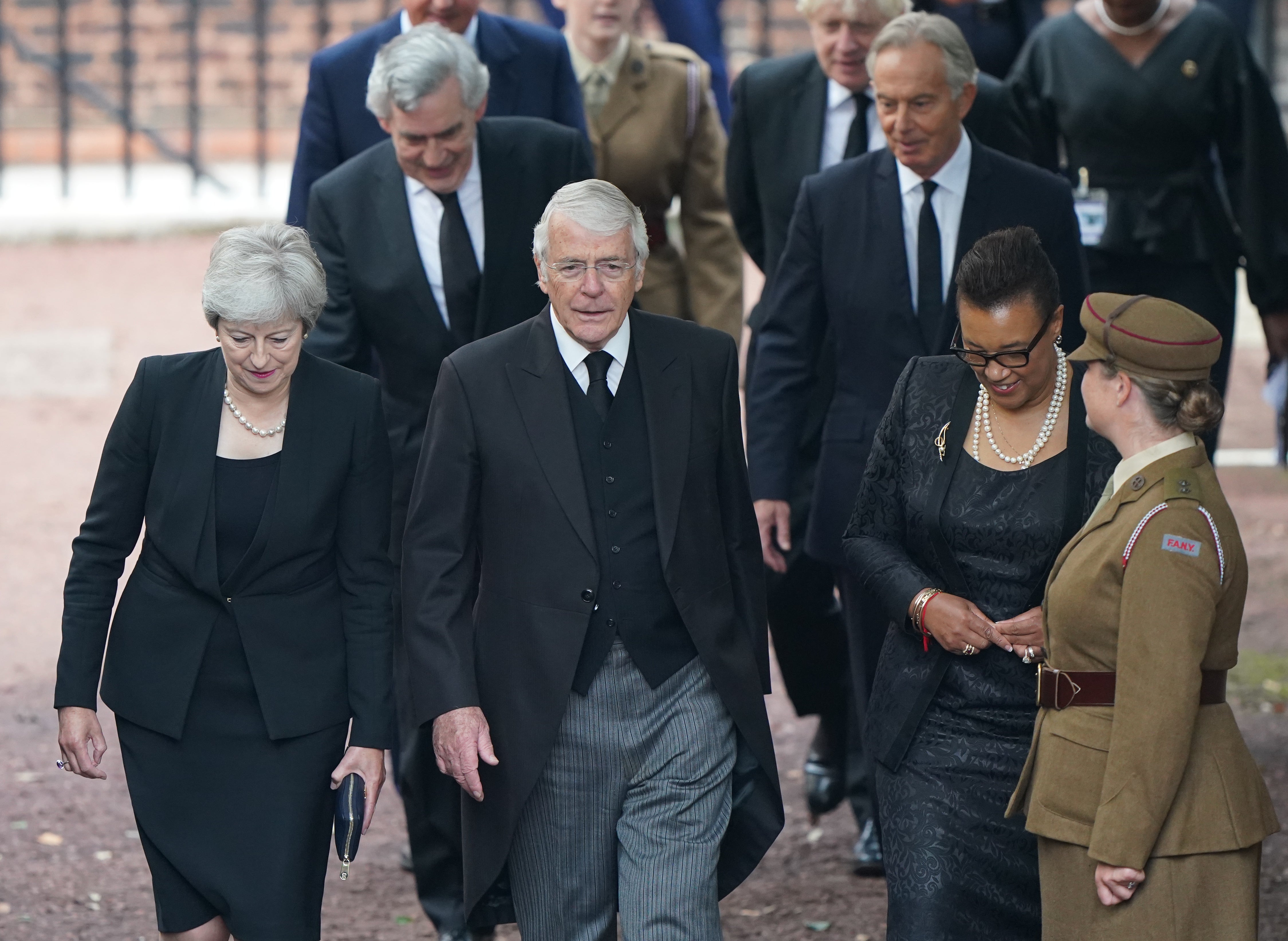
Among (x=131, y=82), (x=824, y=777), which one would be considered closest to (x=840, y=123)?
(x=824, y=777)

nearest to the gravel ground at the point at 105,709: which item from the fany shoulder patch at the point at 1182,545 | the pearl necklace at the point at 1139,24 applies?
the fany shoulder patch at the point at 1182,545

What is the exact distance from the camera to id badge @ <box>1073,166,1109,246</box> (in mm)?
5734

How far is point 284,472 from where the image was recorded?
384cm

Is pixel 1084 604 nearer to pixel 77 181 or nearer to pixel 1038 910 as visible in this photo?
pixel 1038 910

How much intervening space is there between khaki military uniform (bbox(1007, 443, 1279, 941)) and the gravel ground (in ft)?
5.45

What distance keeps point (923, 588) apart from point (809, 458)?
158cm

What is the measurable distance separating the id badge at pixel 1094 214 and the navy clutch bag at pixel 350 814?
9.22 ft

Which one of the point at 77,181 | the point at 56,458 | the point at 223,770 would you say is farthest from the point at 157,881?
the point at 77,181

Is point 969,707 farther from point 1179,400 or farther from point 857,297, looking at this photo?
point 857,297

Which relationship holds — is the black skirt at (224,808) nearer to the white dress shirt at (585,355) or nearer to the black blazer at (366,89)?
Answer: the white dress shirt at (585,355)

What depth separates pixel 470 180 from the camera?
4.89 meters

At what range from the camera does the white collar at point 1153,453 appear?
136 inches

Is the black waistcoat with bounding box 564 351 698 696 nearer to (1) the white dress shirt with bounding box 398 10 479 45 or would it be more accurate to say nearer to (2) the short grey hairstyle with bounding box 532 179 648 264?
(2) the short grey hairstyle with bounding box 532 179 648 264

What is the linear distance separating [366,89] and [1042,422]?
231 cm
